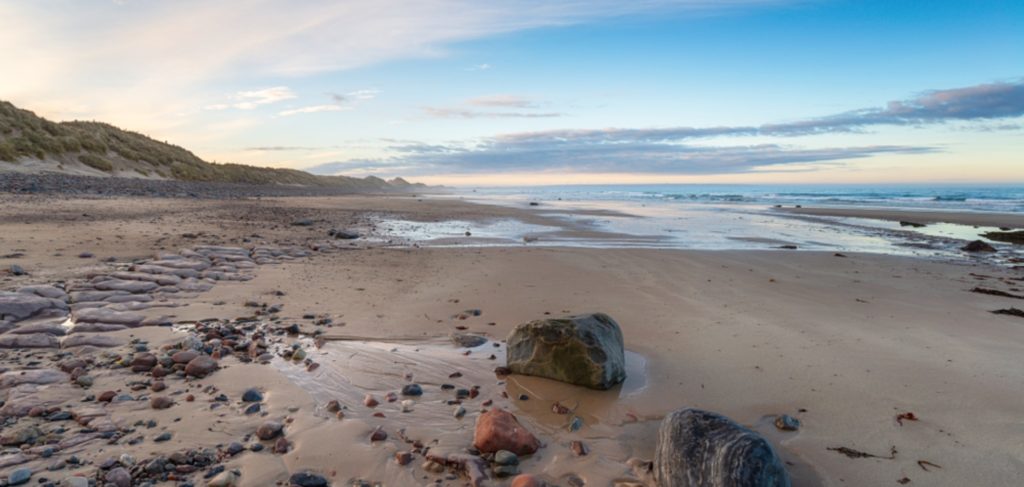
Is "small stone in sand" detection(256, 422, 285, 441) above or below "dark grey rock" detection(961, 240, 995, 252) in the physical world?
above

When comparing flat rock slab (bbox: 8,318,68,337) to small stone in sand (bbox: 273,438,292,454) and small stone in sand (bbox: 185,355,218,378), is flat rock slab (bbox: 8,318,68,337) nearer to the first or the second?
small stone in sand (bbox: 185,355,218,378)

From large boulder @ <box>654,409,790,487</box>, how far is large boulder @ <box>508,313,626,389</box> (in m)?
1.17

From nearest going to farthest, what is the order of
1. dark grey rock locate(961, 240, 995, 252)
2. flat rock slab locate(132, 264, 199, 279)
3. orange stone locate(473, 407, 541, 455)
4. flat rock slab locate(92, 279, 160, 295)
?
orange stone locate(473, 407, 541, 455) → flat rock slab locate(92, 279, 160, 295) → flat rock slab locate(132, 264, 199, 279) → dark grey rock locate(961, 240, 995, 252)

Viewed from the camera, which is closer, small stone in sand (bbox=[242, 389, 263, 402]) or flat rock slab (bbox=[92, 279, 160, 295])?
small stone in sand (bbox=[242, 389, 263, 402])

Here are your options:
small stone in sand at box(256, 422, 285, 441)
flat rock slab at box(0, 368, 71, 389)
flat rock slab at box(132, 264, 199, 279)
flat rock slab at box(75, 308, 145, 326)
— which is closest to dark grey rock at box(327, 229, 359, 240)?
flat rock slab at box(132, 264, 199, 279)

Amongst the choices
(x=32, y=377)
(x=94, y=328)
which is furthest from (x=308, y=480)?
(x=94, y=328)

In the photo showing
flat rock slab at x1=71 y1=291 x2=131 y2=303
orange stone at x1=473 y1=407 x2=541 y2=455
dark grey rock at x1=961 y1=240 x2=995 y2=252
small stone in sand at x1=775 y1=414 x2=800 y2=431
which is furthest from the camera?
dark grey rock at x1=961 y1=240 x2=995 y2=252

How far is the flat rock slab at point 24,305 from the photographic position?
15.1 ft

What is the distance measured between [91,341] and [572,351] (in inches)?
161

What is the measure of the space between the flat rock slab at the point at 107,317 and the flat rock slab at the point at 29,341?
538mm

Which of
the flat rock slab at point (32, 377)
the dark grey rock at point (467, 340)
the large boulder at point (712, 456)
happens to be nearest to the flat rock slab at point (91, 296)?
the flat rock slab at point (32, 377)

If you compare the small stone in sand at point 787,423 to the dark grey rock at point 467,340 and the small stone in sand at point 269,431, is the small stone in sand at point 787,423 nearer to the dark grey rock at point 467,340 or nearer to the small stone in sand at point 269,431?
the dark grey rock at point 467,340

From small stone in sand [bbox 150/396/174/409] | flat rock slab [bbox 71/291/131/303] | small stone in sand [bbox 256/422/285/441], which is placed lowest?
small stone in sand [bbox 256/422/285/441]

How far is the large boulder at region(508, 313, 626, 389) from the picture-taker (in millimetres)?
4031
